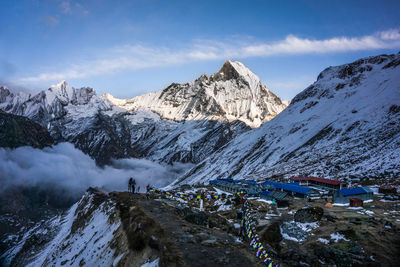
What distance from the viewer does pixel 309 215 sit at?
3064 centimetres

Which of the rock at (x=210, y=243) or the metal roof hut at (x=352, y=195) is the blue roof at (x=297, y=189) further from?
the rock at (x=210, y=243)

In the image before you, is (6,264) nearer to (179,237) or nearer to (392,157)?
(179,237)

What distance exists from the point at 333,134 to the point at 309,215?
98603 mm

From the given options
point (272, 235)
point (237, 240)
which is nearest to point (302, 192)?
point (272, 235)

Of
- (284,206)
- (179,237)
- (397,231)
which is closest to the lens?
(179,237)

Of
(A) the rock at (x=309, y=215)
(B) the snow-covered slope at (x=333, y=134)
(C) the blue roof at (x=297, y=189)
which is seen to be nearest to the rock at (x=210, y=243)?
(A) the rock at (x=309, y=215)

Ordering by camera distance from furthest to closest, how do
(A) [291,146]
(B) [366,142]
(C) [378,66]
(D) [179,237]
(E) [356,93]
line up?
(C) [378,66] → (E) [356,93] → (A) [291,146] → (B) [366,142] → (D) [179,237]

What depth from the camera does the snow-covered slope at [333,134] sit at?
80.1 metres

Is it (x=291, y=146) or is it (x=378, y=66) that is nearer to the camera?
(x=291, y=146)

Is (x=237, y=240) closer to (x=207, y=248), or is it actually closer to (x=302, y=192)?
(x=207, y=248)

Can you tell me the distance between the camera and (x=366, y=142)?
301 feet

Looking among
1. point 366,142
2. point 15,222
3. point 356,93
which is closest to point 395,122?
point 366,142

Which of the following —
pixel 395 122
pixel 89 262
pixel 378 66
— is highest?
pixel 378 66

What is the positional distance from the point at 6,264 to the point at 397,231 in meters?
130
